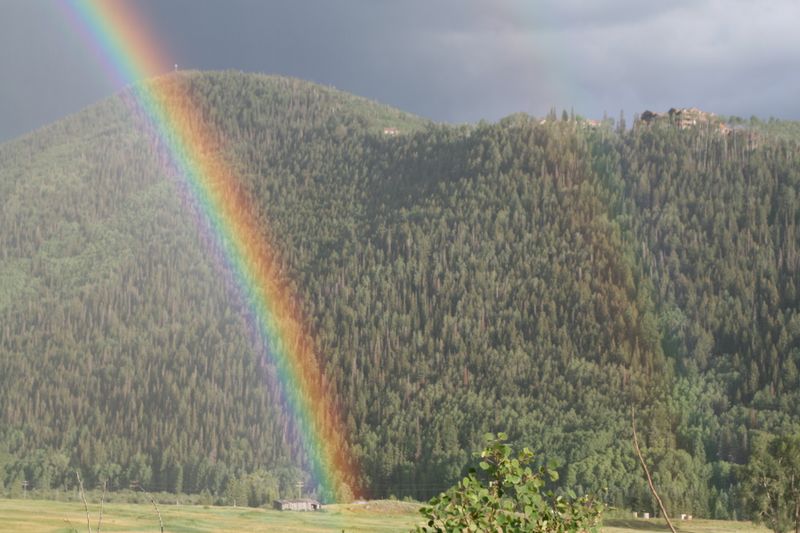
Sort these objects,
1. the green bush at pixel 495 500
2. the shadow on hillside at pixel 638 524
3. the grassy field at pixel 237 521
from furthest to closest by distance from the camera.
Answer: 1. the shadow on hillside at pixel 638 524
2. the grassy field at pixel 237 521
3. the green bush at pixel 495 500

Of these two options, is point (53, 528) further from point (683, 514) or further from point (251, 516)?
point (683, 514)

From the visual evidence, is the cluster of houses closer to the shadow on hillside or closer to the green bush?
the shadow on hillside

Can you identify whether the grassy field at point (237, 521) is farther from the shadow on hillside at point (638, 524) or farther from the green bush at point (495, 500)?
the green bush at point (495, 500)

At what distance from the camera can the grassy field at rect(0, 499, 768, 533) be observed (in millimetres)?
140750

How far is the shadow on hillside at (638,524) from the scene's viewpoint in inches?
6471

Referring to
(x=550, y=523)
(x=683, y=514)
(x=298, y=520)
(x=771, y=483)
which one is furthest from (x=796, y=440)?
(x=550, y=523)

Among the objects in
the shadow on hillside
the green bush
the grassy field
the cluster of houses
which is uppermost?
the green bush

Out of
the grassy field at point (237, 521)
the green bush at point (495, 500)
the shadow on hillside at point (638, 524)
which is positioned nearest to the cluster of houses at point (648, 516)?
the shadow on hillside at point (638, 524)

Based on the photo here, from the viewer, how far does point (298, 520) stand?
169m

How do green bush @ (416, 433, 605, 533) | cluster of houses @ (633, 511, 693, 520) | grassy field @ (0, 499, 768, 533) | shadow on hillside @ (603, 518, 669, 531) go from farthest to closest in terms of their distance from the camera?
cluster of houses @ (633, 511, 693, 520)
shadow on hillside @ (603, 518, 669, 531)
grassy field @ (0, 499, 768, 533)
green bush @ (416, 433, 605, 533)

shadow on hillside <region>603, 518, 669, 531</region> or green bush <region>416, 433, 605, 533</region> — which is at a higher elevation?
green bush <region>416, 433, 605, 533</region>

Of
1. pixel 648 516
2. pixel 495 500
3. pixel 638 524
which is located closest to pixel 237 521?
pixel 638 524

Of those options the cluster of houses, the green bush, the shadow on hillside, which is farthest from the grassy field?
the green bush

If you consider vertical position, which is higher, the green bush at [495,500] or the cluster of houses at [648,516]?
the green bush at [495,500]
